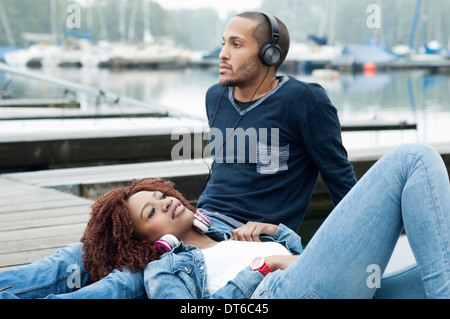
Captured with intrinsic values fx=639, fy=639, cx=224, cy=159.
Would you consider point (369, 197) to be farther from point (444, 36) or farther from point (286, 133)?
point (444, 36)

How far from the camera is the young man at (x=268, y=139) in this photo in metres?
2.77

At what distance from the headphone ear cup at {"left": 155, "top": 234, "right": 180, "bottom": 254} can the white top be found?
0.12 m

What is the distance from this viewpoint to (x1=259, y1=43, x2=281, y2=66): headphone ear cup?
2.83 metres

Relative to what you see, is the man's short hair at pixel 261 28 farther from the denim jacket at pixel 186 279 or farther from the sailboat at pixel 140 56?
the sailboat at pixel 140 56

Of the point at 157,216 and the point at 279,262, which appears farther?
the point at 157,216

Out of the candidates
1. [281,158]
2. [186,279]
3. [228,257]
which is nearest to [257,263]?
[228,257]

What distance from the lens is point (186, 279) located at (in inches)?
87.0

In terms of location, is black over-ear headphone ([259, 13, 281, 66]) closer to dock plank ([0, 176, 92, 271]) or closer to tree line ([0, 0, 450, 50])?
dock plank ([0, 176, 92, 271])

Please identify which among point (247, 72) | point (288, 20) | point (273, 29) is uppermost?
point (288, 20)

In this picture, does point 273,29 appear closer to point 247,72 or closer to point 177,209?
point 247,72

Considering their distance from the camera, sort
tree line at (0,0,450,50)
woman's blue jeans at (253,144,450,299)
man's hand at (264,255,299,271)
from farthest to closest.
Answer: tree line at (0,0,450,50) < man's hand at (264,255,299,271) < woman's blue jeans at (253,144,450,299)

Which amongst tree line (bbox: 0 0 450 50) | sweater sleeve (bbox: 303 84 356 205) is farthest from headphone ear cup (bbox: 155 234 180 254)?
tree line (bbox: 0 0 450 50)

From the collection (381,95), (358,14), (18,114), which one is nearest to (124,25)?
(358,14)

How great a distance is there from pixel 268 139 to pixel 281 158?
0.10 meters
